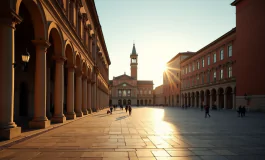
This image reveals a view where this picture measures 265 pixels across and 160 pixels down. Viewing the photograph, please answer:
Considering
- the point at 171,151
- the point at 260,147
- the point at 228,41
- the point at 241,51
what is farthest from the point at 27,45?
the point at 228,41

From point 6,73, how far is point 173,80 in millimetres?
81403

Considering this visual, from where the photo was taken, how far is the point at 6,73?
8617mm

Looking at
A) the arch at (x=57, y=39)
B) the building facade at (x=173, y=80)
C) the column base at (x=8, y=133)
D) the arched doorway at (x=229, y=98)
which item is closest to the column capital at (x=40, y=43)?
the arch at (x=57, y=39)

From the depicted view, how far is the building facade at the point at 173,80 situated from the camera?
8044 centimetres

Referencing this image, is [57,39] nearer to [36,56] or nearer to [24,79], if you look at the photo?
[36,56]

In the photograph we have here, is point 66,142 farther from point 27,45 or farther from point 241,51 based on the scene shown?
point 241,51

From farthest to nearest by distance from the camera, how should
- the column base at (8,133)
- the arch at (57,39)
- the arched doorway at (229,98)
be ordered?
Result: the arched doorway at (229,98)
the arch at (57,39)
the column base at (8,133)

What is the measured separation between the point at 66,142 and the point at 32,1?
21.8 ft

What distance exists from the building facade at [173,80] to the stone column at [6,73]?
7363cm

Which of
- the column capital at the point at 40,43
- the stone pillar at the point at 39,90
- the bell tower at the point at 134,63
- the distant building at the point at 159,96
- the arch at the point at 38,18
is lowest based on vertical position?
the distant building at the point at 159,96

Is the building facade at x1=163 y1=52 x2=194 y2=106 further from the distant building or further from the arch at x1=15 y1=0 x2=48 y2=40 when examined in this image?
the arch at x1=15 y1=0 x2=48 y2=40

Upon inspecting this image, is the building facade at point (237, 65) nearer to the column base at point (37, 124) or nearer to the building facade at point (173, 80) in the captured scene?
the building facade at point (173, 80)

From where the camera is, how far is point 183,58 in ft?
263

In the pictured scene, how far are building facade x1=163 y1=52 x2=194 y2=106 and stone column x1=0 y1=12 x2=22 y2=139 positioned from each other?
7363cm
